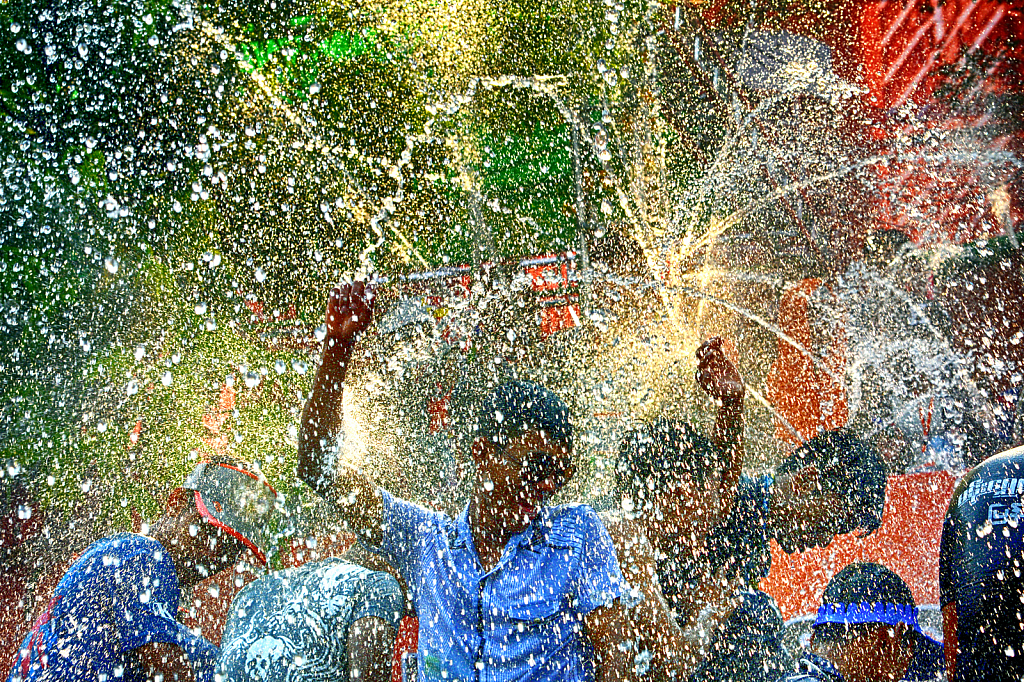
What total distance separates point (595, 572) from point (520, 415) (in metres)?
0.58

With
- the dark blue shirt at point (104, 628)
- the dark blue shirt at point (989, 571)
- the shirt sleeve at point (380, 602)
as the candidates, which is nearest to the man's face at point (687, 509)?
the dark blue shirt at point (989, 571)

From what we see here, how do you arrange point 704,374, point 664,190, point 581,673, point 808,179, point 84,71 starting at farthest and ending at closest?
point 664,190 < point 84,71 < point 808,179 < point 704,374 < point 581,673

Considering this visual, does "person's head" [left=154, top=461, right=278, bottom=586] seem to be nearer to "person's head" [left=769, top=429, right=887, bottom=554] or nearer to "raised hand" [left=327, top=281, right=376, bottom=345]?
"raised hand" [left=327, top=281, right=376, bottom=345]

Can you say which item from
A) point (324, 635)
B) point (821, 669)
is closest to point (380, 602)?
point (324, 635)

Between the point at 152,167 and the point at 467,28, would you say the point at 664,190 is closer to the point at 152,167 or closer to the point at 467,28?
the point at 467,28

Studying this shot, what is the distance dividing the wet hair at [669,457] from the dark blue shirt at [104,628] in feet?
5.83

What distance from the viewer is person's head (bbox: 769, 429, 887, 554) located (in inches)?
109

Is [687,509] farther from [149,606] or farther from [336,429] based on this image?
[149,606]

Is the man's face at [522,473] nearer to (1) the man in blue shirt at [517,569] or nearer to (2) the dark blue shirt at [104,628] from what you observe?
(1) the man in blue shirt at [517,569]

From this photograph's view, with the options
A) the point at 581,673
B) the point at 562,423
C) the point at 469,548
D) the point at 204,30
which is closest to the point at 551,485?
the point at 562,423

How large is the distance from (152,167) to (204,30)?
6.15 feet

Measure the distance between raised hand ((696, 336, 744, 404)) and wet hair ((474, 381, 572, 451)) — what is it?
1.94ft

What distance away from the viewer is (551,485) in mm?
2197

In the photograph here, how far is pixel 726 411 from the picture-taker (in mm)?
2469
